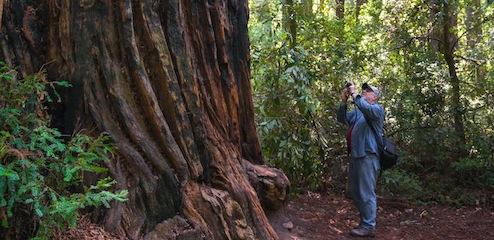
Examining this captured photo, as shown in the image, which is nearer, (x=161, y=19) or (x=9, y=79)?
(x=9, y=79)

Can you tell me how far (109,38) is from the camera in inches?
151

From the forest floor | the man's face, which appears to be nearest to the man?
the man's face

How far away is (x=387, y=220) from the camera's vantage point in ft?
26.1

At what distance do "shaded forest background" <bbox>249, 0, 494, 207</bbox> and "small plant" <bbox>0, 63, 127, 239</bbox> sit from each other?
5292 mm

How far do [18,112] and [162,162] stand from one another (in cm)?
120

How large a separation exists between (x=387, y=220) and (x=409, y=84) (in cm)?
357

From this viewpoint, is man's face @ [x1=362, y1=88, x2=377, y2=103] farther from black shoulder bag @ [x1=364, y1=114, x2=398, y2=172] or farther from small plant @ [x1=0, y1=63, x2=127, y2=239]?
small plant @ [x1=0, y1=63, x2=127, y2=239]

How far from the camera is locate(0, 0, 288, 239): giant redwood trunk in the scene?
3.75m

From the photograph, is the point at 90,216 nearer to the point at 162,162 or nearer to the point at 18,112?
the point at 162,162

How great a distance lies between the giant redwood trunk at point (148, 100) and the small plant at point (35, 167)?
1.07 feet

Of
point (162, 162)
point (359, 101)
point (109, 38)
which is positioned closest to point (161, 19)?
point (109, 38)

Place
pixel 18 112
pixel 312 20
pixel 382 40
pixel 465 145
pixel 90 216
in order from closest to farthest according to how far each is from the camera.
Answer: pixel 18 112, pixel 90 216, pixel 312 20, pixel 465 145, pixel 382 40

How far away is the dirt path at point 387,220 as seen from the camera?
624 centimetres

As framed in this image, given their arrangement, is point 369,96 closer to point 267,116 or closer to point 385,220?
point 267,116
